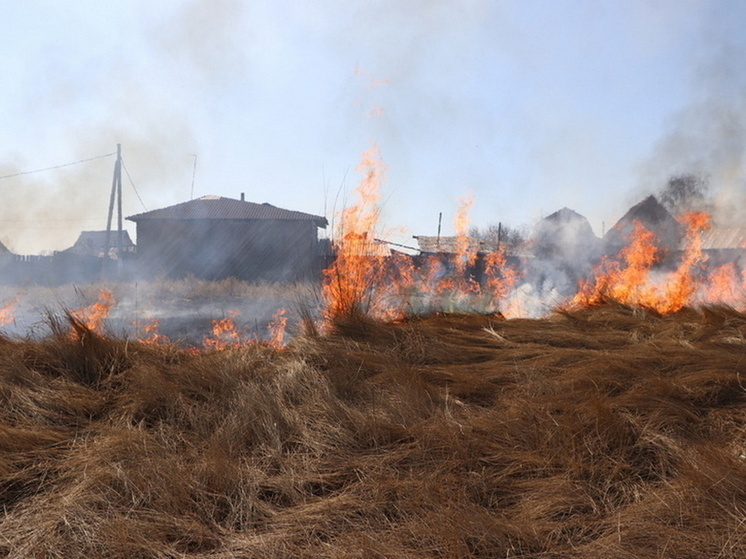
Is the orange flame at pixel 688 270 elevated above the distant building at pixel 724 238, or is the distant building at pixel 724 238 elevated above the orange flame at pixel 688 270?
the distant building at pixel 724 238

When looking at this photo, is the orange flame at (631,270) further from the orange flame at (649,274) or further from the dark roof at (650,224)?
the dark roof at (650,224)

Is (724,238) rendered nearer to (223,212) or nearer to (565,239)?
(565,239)

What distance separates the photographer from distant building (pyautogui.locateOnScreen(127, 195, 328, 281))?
26609 millimetres

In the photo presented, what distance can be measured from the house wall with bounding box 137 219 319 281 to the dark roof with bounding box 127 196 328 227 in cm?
23

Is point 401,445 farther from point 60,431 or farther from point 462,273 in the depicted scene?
point 462,273

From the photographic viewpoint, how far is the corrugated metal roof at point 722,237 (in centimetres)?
2789

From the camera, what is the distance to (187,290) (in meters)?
16.6

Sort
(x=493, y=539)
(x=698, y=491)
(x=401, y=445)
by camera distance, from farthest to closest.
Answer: (x=401, y=445) → (x=698, y=491) → (x=493, y=539)

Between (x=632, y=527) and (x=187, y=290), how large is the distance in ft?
50.1

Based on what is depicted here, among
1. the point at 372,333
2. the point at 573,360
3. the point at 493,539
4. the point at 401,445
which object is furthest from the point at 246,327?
the point at 493,539

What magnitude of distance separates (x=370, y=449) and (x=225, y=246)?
2532 centimetres

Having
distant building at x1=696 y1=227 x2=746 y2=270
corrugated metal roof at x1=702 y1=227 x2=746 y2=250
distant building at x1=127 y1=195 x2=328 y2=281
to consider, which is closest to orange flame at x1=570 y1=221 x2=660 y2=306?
distant building at x1=696 y1=227 x2=746 y2=270

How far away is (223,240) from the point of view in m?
27.7

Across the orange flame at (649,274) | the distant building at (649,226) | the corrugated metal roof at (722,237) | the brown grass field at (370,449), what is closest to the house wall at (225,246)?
the distant building at (649,226)
